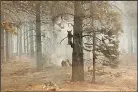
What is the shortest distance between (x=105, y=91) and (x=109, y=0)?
5957mm

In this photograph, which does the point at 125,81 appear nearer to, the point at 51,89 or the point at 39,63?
the point at 51,89

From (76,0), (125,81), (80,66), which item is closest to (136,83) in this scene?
(125,81)

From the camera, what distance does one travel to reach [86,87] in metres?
15.5

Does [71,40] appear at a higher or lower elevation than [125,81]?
higher

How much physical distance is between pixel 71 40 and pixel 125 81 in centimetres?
419

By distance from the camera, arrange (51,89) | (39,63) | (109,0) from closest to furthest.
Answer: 1. (51,89)
2. (109,0)
3. (39,63)

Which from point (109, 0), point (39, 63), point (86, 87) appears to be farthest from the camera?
point (39, 63)

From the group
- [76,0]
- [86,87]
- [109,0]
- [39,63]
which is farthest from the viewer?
[39,63]

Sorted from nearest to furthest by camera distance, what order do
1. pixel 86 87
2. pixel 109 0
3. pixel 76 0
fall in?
pixel 86 87
pixel 76 0
pixel 109 0

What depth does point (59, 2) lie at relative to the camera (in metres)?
17.6

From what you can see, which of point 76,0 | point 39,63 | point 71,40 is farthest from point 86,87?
point 39,63

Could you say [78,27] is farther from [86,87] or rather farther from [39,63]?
[39,63]

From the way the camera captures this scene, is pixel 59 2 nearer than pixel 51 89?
No

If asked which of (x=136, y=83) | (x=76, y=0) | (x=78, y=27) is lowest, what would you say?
(x=136, y=83)
